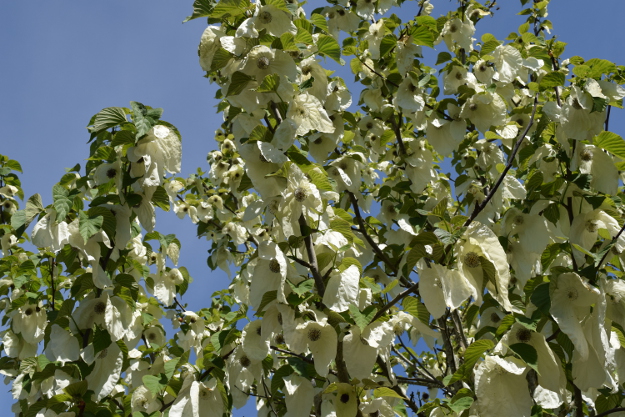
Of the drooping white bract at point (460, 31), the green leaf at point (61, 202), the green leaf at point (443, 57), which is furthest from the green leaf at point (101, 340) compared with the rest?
the drooping white bract at point (460, 31)

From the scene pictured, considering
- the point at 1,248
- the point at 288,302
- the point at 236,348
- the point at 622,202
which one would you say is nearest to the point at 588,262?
the point at 622,202

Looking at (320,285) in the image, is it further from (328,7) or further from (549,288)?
(328,7)

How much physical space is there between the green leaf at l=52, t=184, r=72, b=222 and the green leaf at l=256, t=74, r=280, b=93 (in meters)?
0.86

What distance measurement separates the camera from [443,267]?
156 centimetres

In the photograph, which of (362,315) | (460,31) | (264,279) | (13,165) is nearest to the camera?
(362,315)

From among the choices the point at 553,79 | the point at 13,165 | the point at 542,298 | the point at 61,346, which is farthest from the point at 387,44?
the point at 13,165

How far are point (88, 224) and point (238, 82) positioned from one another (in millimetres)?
785

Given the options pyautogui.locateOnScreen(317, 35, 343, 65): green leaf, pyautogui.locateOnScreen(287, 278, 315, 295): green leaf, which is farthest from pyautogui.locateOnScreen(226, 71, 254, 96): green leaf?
pyautogui.locateOnScreen(287, 278, 315, 295): green leaf

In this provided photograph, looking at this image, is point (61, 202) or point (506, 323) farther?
point (61, 202)

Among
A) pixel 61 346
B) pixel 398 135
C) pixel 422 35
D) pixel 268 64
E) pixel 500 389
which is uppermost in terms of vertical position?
pixel 422 35

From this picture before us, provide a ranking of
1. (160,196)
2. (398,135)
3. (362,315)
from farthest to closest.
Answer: (398,135) → (160,196) → (362,315)

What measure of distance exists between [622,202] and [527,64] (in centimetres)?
107

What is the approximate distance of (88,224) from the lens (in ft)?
6.79

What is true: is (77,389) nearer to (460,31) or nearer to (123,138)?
(123,138)
